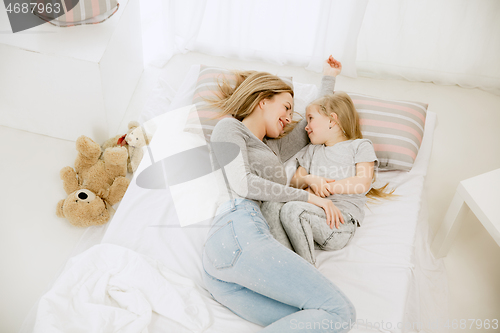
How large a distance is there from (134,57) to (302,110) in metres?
1.04

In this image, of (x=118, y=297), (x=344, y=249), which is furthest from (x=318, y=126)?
(x=118, y=297)

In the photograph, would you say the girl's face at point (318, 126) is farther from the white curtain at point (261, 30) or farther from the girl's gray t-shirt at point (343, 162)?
the white curtain at point (261, 30)

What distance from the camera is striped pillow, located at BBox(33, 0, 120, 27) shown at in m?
1.88

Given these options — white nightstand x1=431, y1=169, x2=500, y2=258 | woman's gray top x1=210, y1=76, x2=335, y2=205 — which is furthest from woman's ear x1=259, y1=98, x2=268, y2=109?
white nightstand x1=431, y1=169, x2=500, y2=258

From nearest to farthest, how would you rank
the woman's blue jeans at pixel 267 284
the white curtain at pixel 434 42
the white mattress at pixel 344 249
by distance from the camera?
the woman's blue jeans at pixel 267 284 → the white mattress at pixel 344 249 → the white curtain at pixel 434 42

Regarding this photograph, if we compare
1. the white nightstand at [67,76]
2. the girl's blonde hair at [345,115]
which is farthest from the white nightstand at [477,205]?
the white nightstand at [67,76]

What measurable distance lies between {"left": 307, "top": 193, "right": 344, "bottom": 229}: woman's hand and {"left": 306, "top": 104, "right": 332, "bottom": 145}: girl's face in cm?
30

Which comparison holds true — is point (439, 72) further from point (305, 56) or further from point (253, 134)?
point (253, 134)

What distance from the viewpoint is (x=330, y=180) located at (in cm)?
155

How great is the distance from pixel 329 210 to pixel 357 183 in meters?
0.19

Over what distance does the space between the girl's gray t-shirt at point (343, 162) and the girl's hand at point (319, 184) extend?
0.10 ft

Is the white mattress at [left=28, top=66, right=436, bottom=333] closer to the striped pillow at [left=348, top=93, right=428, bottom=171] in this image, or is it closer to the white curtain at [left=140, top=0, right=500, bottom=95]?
the striped pillow at [left=348, top=93, right=428, bottom=171]

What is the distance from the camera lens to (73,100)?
191cm

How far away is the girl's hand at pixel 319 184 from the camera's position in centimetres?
154
